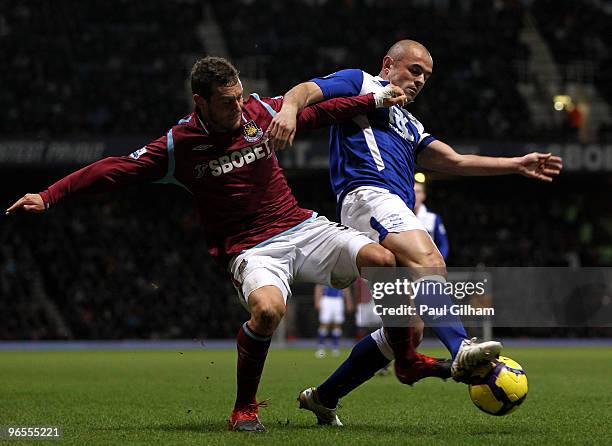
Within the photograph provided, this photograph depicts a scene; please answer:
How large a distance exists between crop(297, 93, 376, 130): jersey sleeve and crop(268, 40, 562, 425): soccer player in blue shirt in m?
0.06

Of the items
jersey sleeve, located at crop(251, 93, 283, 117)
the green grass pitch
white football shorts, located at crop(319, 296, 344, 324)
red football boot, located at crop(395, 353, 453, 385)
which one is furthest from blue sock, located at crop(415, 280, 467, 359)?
white football shorts, located at crop(319, 296, 344, 324)

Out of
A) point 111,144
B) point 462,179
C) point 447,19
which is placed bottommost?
point 462,179

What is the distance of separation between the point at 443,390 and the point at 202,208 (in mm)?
4260

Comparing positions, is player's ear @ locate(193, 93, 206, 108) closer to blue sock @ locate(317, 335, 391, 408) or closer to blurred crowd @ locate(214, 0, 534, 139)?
blue sock @ locate(317, 335, 391, 408)

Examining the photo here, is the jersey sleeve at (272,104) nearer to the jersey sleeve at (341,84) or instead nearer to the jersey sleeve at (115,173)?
the jersey sleeve at (341,84)

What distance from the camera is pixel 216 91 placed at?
5.34 metres

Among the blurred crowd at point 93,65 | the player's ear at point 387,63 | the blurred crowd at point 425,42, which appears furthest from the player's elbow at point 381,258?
the blurred crowd at point 425,42

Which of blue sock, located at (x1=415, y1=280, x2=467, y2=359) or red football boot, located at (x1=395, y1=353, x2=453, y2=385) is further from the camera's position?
red football boot, located at (x1=395, y1=353, x2=453, y2=385)

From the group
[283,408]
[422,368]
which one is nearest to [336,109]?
[422,368]

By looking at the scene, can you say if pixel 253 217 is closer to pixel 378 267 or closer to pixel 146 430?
pixel 378 267

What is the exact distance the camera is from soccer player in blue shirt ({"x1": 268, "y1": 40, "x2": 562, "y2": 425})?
5.51 meters

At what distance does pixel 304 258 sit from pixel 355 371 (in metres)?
0.80

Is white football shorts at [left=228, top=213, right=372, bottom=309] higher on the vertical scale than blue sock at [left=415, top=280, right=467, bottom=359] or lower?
higher

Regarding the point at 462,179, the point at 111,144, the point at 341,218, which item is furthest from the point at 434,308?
the point at 462,179
